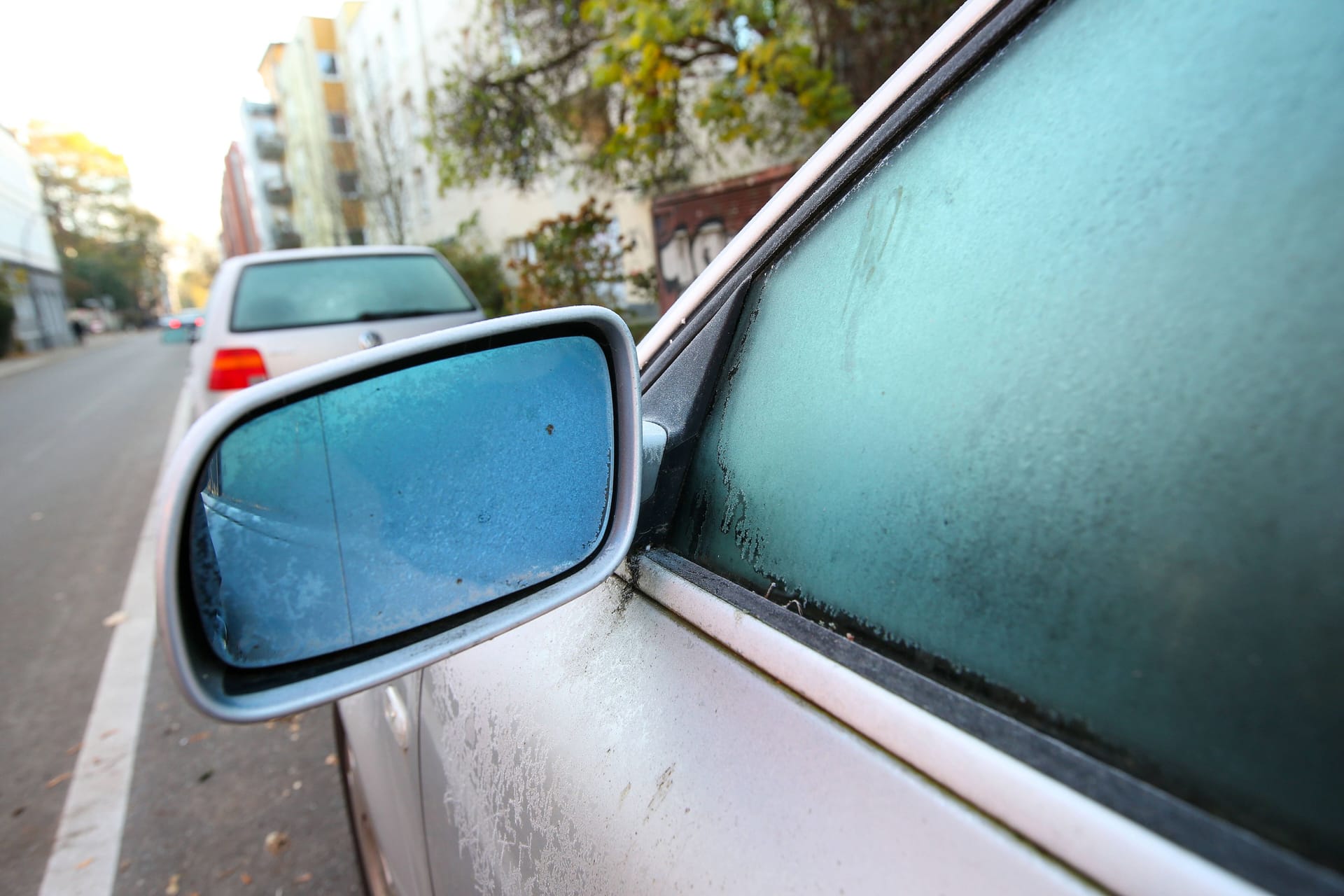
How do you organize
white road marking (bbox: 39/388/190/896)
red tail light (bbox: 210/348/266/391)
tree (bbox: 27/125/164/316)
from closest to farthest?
white road marking (bbox: 39/388/190/896) → red tail light (bbox: 210/348/266/391) → tree (bbox: 27/125/164/316)

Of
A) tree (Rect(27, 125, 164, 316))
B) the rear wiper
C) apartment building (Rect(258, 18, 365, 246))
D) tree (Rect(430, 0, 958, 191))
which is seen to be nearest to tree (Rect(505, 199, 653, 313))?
tree (Rect(430, 0, 958, 191))

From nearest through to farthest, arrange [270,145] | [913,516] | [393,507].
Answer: [913,516] < [393,507] < [270,145]

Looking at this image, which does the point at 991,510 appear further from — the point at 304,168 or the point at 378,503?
the point at 304,168

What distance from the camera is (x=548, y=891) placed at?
1024 millimetres

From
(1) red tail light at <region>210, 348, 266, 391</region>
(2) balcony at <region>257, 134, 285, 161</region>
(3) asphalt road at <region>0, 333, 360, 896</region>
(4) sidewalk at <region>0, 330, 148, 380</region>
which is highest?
(2) balcony at <region>257, 134, 285, 161</region>

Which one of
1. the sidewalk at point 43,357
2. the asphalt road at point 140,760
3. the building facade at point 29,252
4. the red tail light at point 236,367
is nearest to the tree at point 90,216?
the building facade at point 29,252

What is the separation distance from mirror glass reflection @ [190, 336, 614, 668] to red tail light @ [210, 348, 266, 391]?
544cm

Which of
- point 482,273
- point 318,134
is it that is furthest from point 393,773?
point 318,134

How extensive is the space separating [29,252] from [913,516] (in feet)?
208

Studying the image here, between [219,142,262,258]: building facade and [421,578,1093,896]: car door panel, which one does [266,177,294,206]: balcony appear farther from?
[421,578,1093,896]: car door panel

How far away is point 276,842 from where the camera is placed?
9.26 ft

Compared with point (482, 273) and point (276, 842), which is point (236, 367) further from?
point (482, 273)

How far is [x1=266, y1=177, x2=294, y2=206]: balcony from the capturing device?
5416 cm

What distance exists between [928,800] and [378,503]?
63 cm
